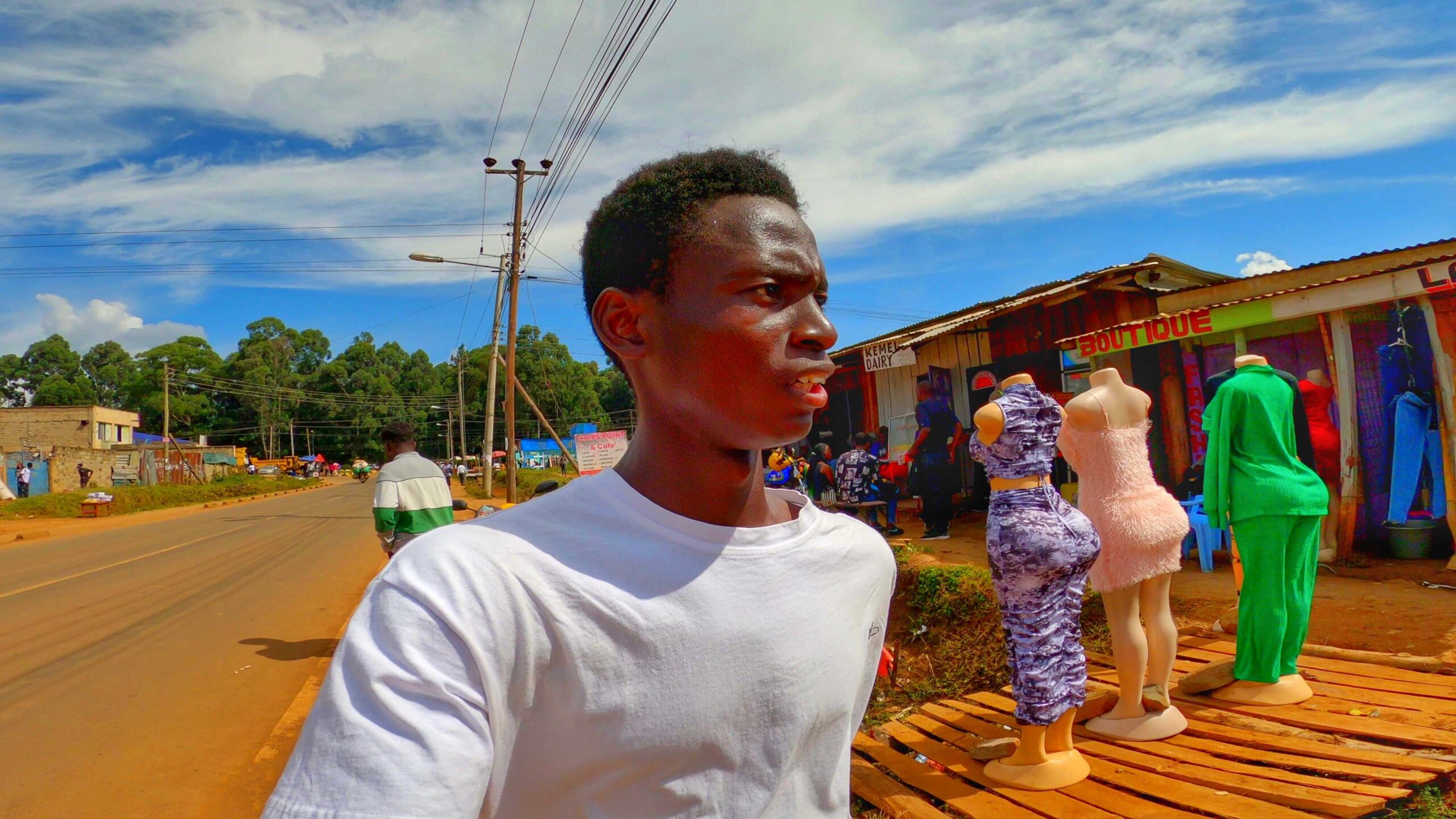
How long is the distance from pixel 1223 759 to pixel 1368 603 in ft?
10.6

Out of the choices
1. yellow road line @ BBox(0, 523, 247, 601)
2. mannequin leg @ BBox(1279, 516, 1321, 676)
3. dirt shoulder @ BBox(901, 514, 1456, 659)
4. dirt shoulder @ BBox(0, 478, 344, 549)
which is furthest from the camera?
dirt shoulder @ BBox(0, 478, 344, 549)

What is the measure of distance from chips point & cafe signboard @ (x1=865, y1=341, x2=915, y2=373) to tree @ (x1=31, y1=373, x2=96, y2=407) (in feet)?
246

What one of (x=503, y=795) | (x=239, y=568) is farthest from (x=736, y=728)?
(x=239, y=568)

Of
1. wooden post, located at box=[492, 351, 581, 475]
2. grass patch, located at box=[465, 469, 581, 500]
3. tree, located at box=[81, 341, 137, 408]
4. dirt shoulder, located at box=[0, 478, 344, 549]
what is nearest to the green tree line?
tree, located at box=[81, 341, 137, 408]

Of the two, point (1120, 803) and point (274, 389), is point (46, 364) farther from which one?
point (1120, 803)

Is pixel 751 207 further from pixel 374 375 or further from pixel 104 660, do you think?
pixel 374 375

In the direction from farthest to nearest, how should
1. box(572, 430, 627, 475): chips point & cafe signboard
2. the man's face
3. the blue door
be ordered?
the blue door, box(572, 430, 627, 475): chips point & cafe signboard, the man's face

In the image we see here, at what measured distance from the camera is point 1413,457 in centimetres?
684

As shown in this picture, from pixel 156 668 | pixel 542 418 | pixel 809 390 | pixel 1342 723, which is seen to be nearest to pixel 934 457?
pixel 1342 723

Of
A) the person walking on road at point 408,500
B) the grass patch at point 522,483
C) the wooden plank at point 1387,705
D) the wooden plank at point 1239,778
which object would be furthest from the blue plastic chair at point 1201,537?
the grass patch at point 522,483

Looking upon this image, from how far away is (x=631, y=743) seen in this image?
0.92 metres

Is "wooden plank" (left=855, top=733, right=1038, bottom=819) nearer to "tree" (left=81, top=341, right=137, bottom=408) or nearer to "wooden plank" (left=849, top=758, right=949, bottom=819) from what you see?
"wooden plank" (left=849, top=758, right=949, bottom=819)

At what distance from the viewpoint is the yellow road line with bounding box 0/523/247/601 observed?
10.1m

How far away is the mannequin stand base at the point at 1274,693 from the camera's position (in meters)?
4.18
